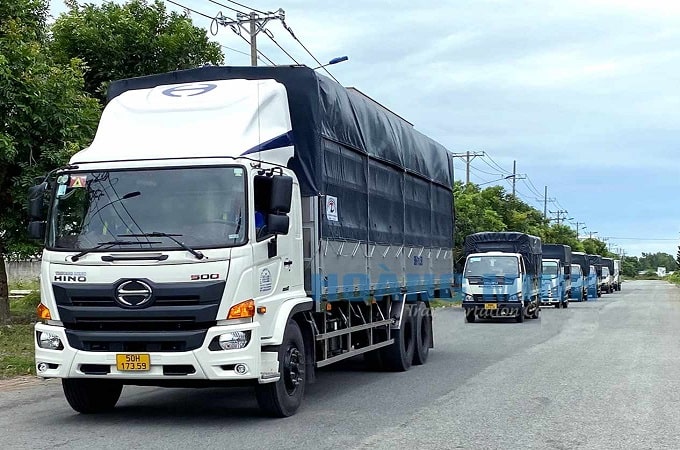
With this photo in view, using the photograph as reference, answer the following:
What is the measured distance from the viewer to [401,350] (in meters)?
13.6

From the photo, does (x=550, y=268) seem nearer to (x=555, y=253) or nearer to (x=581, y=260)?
(x=555, y=253)

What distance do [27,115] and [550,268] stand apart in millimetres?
27730

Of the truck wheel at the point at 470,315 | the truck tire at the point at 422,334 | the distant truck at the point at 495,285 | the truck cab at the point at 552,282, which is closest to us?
the truck tire at the point at 422,334

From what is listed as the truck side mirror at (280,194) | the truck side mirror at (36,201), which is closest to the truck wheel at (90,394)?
the truck side mirror at (36,201)

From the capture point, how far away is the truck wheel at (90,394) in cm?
929

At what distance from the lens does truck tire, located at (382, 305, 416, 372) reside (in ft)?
44.6

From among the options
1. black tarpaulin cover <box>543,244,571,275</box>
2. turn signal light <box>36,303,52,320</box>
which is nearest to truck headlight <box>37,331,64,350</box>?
turn signal light <box>36,303,52,320</box>

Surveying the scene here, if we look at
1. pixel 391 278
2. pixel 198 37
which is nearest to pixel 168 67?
pixel 198 37

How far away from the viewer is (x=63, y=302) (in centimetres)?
854

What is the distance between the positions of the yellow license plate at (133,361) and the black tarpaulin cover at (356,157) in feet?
8.92

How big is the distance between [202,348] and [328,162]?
3107mm

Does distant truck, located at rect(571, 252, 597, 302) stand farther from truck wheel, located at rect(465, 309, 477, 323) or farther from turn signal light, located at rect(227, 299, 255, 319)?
turn signal light, located at rect(227, 299, 255, 319)

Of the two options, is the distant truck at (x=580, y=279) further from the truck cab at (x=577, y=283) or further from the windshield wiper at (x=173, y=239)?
the windshield wiper at (x=173, y=239)

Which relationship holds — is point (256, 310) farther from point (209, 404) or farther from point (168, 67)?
point (168, 67)
